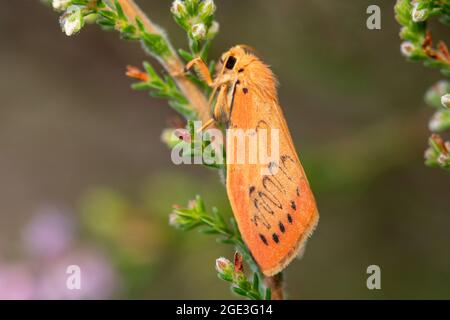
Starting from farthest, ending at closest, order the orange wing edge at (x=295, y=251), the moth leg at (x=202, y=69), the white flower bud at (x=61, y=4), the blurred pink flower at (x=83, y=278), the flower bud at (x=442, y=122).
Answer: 1. the blurred pink flower at (x=83, y=278)
2. the flower bud at (x=442, y=122)
3. the moth leg at (x=202, y=69)
4. the white flower bud at (x=61, y=4)
5. the orange wing edge at (x=295, y=251)

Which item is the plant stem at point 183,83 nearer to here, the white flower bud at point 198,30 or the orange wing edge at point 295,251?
the white flower bud at point 198,30

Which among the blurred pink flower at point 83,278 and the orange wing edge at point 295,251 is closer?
the orange wing edge at point 295,251

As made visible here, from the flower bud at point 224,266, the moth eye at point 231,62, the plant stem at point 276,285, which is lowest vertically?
the plant stem at point 276,285

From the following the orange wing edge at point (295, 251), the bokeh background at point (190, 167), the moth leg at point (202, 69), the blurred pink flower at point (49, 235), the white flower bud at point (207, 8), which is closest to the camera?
the orange wing edge at point (295, 251)

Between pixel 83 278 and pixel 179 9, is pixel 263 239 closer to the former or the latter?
Result: pixel 179 9

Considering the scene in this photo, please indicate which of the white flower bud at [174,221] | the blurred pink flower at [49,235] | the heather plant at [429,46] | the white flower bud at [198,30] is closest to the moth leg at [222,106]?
the white flower bud at [198,30]

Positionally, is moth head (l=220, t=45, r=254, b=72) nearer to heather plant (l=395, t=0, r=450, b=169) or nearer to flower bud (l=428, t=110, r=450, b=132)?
heather plant (l=395, t=0, r=450, b=169)
